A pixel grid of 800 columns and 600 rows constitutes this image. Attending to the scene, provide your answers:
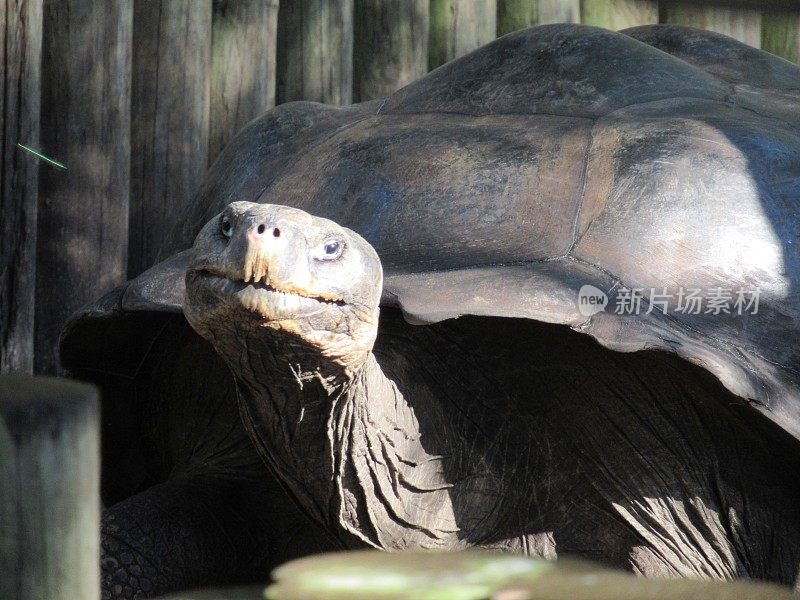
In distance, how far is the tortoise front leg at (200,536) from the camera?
3.03 m

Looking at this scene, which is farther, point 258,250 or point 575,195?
point 575,195

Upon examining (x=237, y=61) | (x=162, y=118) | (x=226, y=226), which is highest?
(x=237, y=61)

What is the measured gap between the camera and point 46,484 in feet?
4.95

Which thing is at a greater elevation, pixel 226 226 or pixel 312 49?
pixel 312 49

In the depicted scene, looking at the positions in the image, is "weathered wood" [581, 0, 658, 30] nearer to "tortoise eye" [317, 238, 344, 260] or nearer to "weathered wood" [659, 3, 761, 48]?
"weathered wood" [659, 3, 761, 48]

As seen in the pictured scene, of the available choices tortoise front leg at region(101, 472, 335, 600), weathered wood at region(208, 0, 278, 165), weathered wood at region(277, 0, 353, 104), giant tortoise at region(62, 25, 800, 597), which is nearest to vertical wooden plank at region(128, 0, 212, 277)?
weathered wood at region(208, 0, 278, 165)

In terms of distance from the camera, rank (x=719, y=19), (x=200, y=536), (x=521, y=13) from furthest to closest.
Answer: (x=719, y=19), (x=521, y=13), (x=200, y=536)

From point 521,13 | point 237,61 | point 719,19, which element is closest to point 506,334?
point 237,61

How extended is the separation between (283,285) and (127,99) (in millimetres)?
2374

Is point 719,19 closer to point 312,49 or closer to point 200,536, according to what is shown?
point 312,49

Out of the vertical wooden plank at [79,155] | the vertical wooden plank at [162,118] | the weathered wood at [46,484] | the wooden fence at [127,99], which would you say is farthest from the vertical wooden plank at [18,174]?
the weathered wood at [46,484]

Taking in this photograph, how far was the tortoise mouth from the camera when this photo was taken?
2191 millimetres

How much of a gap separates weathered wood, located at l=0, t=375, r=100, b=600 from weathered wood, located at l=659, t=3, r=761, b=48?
5.35m

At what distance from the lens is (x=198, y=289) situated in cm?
229
